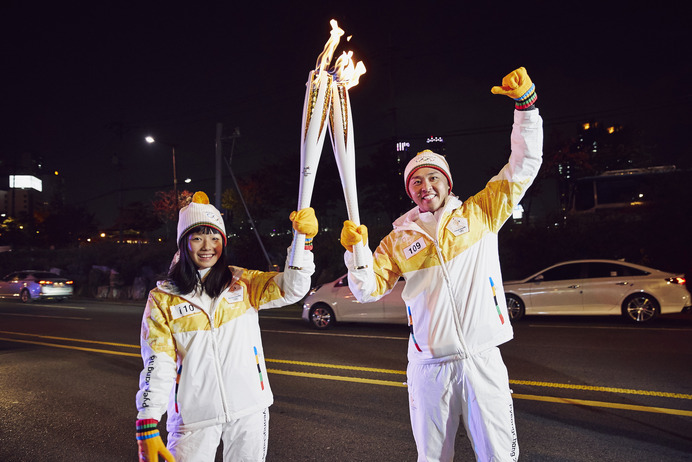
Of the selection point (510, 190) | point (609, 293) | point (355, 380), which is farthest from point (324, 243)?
point (510, 190)

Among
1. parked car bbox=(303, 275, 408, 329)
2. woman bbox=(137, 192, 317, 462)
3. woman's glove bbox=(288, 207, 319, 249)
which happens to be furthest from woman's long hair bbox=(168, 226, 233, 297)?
parked car bbox=(303, 275, 408, 329)

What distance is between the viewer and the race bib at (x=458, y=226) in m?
2.61

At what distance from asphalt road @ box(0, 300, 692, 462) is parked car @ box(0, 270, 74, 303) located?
37.2 ft

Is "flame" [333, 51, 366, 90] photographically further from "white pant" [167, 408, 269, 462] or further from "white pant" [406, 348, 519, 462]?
"white pant" [167, 408, 269, 462]

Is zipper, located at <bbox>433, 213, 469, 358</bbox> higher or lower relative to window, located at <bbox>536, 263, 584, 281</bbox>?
higher

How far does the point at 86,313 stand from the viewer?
1484 centimetres

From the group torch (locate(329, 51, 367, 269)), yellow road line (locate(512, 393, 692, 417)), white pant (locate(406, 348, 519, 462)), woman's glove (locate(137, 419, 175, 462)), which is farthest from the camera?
yellow road line (locate(512, 393, 692, 417))

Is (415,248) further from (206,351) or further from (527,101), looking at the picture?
(206,351)

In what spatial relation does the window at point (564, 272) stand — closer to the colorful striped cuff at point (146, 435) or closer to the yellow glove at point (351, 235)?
the yellow glove at point (351, 235)

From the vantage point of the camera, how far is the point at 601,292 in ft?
33.4

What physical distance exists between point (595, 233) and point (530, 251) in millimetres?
2263

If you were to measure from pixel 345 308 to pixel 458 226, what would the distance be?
8060mm

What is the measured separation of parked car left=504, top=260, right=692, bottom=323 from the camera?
980cm

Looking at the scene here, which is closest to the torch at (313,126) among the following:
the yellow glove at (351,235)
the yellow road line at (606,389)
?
the yellow glove at (351,235)
